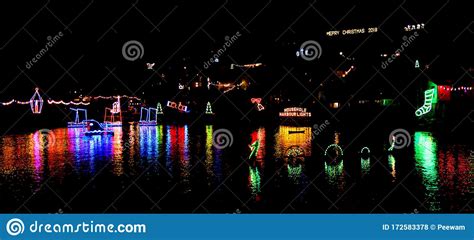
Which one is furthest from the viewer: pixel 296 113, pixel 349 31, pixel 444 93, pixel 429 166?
pixel 349 31

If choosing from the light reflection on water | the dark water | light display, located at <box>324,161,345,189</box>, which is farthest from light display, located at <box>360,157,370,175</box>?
the light reflection on water

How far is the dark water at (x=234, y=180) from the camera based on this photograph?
8781 millimetres

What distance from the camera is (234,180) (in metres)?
11.2

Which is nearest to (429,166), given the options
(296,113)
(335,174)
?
(335,174)

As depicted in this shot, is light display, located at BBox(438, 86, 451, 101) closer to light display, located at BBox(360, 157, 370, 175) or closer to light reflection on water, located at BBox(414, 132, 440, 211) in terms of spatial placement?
light reflection on water, located at BBox(414, 132, 440, 211)

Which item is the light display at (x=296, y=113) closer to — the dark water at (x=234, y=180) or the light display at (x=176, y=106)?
the light display at (x=176, y=106)

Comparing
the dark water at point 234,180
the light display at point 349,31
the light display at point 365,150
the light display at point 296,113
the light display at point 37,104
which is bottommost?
the dark water at point 234,180

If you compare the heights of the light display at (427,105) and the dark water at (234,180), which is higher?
the light display at (427,105)

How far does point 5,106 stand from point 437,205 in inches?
1360

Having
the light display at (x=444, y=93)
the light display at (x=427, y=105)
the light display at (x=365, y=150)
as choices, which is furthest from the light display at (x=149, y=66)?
the light display at (x=365, y=150)

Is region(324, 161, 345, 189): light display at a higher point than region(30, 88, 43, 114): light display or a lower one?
lower

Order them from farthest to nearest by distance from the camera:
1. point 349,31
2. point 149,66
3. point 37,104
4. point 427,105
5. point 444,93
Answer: point 349,31 → point 149,66 → point 37,104 → point 444,93 → point 427,105

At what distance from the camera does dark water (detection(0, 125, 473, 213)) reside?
8.78 meters

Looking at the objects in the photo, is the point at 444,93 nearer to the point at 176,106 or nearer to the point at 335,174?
the point at 176,106
